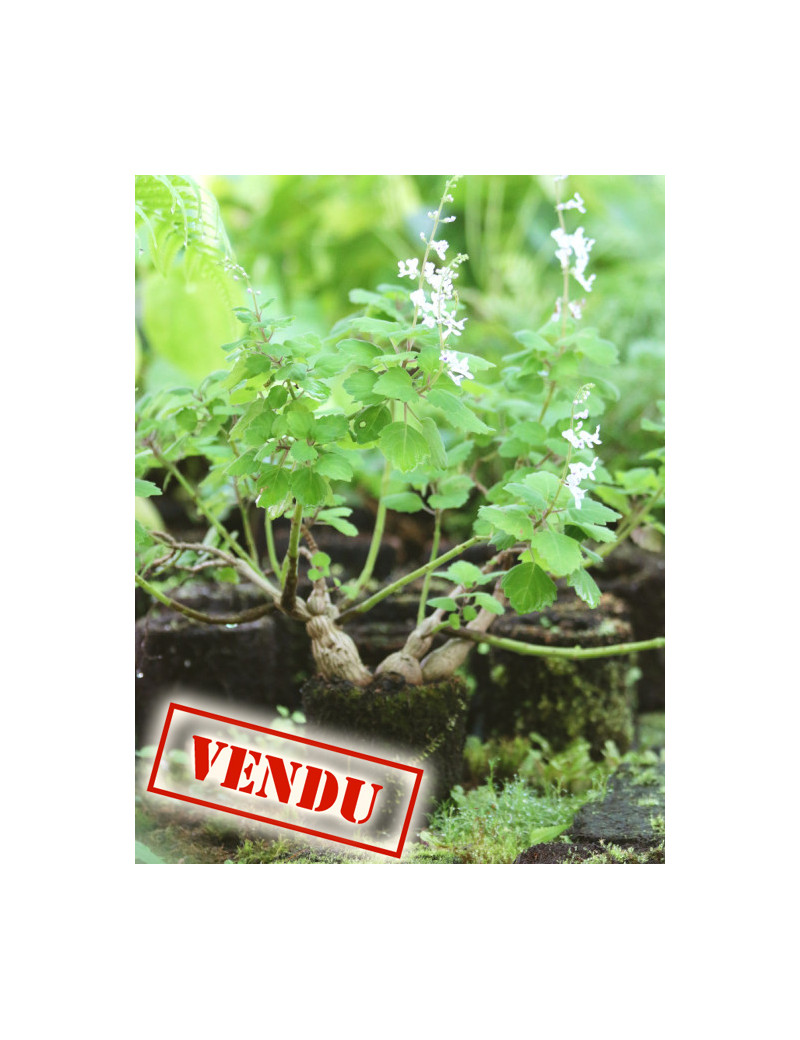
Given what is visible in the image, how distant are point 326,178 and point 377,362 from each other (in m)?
1.36

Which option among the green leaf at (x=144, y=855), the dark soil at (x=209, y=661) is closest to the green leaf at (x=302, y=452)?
the dark soil at (x=209, y=661)

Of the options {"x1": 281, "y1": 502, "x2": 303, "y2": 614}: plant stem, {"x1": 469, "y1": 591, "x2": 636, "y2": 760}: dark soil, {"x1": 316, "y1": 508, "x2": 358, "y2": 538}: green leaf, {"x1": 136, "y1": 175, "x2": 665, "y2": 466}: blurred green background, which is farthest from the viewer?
{"x1": 136, "y1": 175, "x2": 665, "y2": 466}: blurred green background

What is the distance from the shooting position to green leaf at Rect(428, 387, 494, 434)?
928 mm

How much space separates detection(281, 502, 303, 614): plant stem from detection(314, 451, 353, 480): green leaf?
10cm

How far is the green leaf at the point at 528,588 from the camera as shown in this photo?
977mm

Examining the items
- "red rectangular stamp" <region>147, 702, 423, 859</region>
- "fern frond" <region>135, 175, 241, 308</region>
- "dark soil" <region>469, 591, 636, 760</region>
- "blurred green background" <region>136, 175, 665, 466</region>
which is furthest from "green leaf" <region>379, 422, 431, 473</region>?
"blurred green background" <region>136, 175, 665, 466</region>

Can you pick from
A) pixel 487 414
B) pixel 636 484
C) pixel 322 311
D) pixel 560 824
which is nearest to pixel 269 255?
pixel 322 311

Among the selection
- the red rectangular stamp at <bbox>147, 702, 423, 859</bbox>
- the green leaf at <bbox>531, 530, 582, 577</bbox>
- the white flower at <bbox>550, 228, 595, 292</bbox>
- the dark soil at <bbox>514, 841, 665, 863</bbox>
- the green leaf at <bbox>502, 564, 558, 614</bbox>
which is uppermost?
the white flower at <bbox>550, 228, 595, 292</bbox>

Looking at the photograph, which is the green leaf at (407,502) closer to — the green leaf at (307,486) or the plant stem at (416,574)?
the plant stem at (416,574)

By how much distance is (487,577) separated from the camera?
115 centimetres

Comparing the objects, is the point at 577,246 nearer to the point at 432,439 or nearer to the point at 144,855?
the point at 432,439

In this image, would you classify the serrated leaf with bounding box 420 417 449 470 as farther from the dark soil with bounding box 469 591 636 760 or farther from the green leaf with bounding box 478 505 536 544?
the dark soil with bounding box 469 591 636 760
